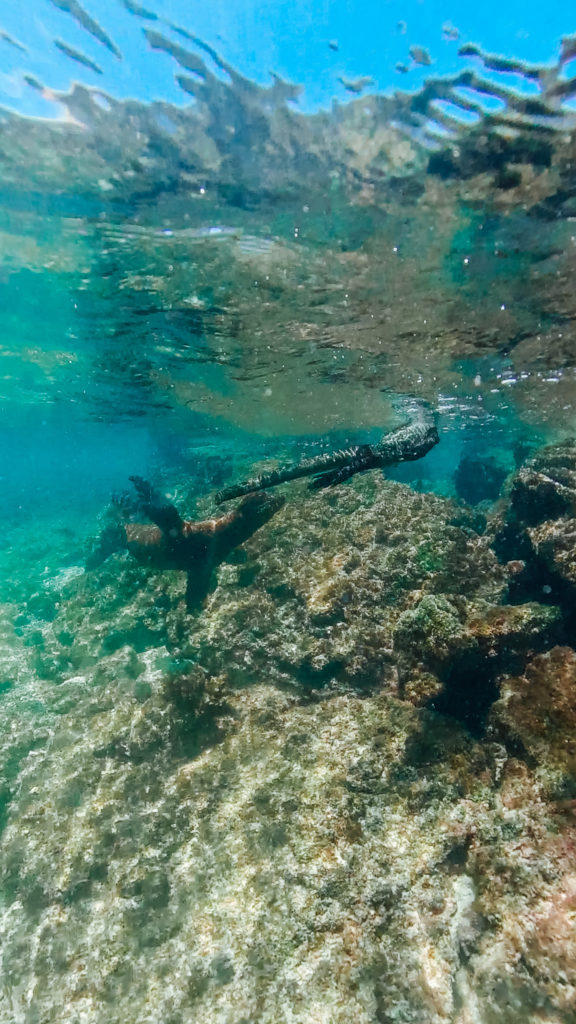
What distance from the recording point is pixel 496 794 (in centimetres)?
496

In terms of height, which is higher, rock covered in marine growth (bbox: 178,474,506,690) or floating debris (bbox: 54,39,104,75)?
floating debris (bbox: 54,39,104,75)

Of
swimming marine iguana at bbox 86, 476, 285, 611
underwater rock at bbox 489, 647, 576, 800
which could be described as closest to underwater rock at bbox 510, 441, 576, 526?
underwater rock at bbox 489, 647, 576, 800

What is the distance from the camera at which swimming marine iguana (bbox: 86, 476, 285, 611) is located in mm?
8820

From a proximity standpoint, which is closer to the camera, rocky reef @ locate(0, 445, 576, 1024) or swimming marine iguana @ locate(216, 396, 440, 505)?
rocky reef @ locate(0, 445, 576, 1024)

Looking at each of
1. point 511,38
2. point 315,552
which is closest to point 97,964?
point 315,552

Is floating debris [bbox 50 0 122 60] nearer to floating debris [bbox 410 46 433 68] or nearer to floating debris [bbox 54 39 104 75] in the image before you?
floating debris [bbox 54 39 104 75]

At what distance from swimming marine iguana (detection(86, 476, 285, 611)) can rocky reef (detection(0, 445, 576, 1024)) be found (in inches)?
33.2

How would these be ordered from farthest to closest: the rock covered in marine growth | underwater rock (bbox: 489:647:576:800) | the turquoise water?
the rock covered in marine growth → underwater rock (bbox: 489:647:576:800) → the turquoise water

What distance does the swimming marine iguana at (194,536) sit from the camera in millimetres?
8820

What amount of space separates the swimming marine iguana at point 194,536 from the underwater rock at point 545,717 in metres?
4.92

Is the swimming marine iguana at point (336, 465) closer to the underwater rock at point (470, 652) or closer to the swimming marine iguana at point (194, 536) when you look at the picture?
the swimming marine iguana at point (194, 536)

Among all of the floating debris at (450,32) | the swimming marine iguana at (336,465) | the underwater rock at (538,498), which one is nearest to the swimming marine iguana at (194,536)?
the swimming marine iguana at (336,465)

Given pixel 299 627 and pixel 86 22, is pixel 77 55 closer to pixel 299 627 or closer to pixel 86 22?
pixel 86 22

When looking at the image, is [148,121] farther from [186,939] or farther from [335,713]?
[186,939]
